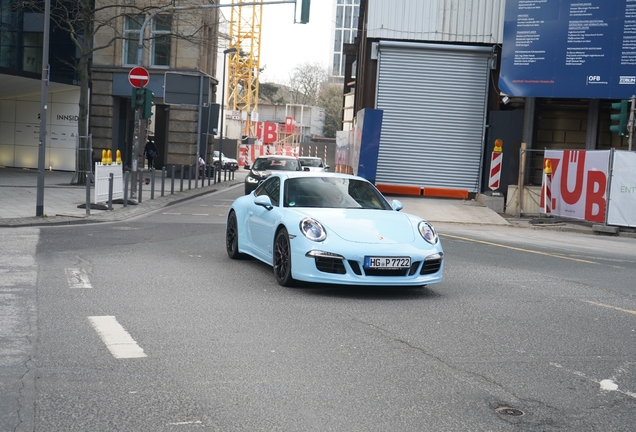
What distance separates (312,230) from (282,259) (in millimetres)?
638

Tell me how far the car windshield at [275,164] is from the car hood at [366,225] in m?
19.3

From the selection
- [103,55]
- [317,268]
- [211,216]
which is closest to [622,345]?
[317,268]

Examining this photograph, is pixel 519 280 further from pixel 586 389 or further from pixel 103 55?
pixel 103 55

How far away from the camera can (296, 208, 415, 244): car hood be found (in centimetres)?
899

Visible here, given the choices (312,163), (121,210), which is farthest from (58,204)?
(312,163)

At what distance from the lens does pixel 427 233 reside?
9453mm

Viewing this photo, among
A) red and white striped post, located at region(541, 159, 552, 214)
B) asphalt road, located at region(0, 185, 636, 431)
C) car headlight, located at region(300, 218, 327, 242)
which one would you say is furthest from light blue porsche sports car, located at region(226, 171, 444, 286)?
Answer: red and white striped post, located at region(541, 159, 552, 214)

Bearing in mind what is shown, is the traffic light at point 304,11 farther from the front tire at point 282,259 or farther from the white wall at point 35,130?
the white wall at point 35,130

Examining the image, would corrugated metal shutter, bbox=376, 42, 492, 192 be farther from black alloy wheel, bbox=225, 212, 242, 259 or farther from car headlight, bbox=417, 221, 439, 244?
car headlight, bbox=417, 221, 439, 244

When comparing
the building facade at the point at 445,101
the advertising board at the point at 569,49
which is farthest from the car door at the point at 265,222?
the building facade at the point at 445,101

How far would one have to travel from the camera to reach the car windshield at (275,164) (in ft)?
95.0

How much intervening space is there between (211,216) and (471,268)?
9797 millimetres

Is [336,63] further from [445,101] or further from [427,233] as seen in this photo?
[427,233]

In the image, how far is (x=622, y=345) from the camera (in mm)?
6863
